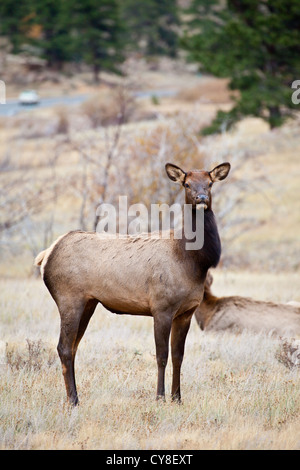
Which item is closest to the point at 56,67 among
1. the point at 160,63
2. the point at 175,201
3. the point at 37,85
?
the point at 37,85

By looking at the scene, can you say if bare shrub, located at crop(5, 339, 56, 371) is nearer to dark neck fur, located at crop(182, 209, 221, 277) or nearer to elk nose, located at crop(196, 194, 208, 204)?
dark neck fur, located at crop(182, 209, 221, 277)

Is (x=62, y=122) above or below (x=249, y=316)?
below

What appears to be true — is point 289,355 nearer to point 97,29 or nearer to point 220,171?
point 220,171

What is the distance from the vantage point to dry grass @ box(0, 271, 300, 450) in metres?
5.74

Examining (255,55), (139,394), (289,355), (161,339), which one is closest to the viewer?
(161,339)

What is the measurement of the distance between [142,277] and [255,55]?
27253 millimetres

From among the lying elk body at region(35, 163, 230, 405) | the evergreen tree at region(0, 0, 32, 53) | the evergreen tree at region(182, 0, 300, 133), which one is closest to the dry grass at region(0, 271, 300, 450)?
the lying elk body at region(35, 163, 230, 405)

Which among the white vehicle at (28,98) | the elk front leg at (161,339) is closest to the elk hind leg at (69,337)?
the elk front leg at (161,339)

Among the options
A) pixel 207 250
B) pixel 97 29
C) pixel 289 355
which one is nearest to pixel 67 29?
pixel 97 29

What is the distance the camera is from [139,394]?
7.08 meters

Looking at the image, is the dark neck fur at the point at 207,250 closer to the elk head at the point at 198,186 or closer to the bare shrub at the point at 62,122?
the elk head at the point at 198,186

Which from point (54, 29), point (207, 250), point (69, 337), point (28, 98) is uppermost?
point (207, 250)
